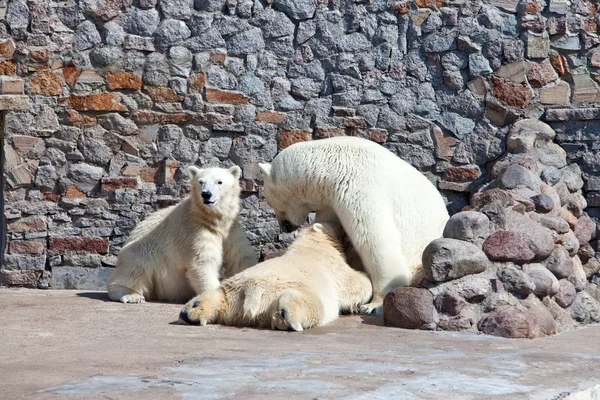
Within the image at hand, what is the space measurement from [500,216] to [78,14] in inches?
163

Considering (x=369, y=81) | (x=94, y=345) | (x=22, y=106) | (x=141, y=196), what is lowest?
(x=94, y=345)

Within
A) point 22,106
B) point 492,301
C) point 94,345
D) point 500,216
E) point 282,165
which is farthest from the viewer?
point 22,106

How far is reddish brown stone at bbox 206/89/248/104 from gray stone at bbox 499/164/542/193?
7.67ft

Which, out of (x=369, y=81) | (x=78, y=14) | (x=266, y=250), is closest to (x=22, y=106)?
(x=78, y=14)

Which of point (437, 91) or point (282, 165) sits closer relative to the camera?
point (282, 165)

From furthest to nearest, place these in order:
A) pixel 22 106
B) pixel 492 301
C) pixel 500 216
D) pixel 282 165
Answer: pixel 22 106, pixel 282 165, pixel 500 216, pixel 492 301

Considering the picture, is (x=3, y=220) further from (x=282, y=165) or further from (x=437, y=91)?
(x=437, y=91)

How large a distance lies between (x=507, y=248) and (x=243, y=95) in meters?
3.26

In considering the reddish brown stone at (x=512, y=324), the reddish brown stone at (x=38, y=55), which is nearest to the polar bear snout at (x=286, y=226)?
the reddish brown stone at (x=512, y=324)

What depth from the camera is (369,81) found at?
827 centimetres

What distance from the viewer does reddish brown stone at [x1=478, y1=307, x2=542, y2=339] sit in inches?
206

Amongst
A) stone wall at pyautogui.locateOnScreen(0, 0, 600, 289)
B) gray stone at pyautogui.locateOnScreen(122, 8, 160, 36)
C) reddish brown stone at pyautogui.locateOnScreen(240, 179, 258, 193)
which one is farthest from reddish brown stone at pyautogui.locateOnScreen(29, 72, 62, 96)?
reddish brown stone at pyautogui.locateOnScreen(240, 179, 258, 193)

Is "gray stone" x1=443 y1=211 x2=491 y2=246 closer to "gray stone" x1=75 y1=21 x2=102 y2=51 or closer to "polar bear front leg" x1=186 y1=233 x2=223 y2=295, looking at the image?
"polar bear front leg" x1=186 y1=233 x2=223 y2=295

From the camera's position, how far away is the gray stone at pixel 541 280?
5812mm
